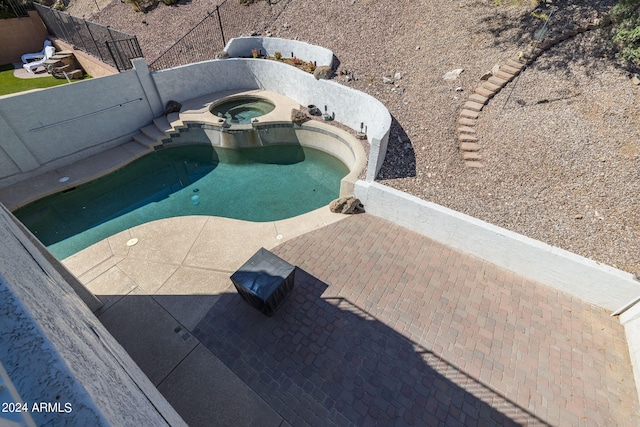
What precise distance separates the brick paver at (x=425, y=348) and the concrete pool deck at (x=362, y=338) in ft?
0.08

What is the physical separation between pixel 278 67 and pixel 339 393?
15190 mm

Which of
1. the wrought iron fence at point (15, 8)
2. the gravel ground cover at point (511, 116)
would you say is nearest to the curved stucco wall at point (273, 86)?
the gravel ground cover at point (511, 116)

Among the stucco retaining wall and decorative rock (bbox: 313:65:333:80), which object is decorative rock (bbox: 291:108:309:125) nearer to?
decorative rock (bbox: 313:65:333:80)

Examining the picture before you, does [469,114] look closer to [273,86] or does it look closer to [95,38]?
[273,86]

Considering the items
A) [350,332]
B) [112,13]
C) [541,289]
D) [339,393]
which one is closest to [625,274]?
[541,289]

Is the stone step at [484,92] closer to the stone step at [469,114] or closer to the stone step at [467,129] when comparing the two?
the stone step at [469,114]

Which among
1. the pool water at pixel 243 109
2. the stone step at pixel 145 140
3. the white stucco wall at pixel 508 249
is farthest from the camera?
the pool water at pixel 243 109

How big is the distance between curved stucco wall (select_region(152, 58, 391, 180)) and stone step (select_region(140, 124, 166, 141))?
1.62m

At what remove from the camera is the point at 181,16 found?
18953mm

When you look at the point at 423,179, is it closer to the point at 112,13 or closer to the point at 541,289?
the point at 541,289

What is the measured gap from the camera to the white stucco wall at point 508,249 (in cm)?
663

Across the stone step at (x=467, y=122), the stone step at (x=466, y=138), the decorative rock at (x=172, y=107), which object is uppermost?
the stone step at (x=467, y=122)

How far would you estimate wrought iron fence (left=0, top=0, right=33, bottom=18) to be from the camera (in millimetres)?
17469

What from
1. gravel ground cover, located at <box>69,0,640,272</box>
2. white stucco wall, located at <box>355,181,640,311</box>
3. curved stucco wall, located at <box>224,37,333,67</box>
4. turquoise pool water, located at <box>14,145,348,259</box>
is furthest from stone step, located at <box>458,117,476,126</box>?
curved stucco wall, located at <box>224,37,333,67</box>
